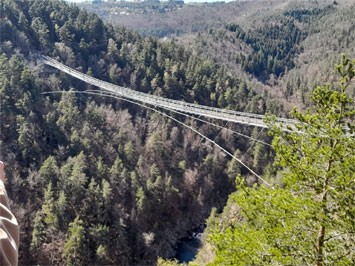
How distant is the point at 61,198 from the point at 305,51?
10407 centimetres

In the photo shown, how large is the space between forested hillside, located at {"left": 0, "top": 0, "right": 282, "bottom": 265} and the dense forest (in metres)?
Result: 0.11

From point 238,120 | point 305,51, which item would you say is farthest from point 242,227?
point 305,51

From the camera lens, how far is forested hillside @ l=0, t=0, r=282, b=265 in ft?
78.7

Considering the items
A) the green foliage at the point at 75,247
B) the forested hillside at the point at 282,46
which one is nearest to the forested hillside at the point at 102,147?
the green foliage at the point at 75,247

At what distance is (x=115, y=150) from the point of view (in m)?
31.4

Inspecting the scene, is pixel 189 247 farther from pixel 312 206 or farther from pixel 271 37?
pixel 271 37

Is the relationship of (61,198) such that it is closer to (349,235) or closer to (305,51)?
(349,235)

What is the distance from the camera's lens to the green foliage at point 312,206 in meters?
5.27

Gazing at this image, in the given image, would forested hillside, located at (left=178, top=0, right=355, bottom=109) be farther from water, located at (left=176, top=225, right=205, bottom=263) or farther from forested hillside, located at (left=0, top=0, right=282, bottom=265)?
water, located at (left=176, top=225, right=205, bottom=263)

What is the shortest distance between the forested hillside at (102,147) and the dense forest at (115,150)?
11 centimetres

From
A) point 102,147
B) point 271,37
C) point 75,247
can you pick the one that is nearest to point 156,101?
point 102,147

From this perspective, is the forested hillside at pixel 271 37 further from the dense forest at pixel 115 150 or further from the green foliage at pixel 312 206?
the green foliage at pixel 312 206

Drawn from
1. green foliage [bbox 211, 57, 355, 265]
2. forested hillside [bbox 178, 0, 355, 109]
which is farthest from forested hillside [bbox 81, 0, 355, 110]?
green foliage [bbox 211, 57, 355, 265]

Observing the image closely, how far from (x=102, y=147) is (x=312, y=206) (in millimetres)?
27288
